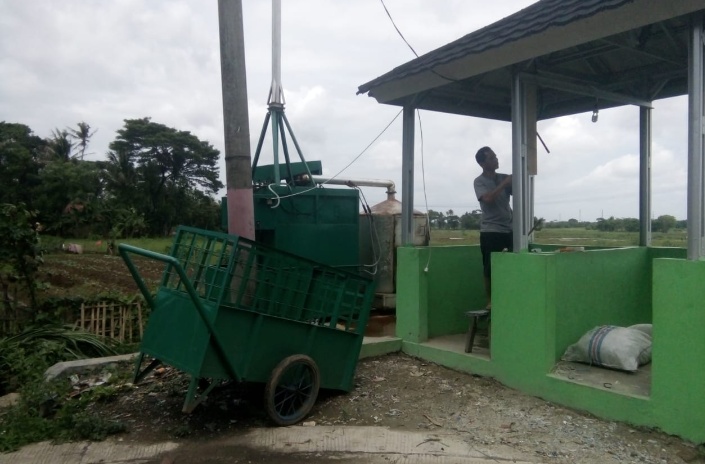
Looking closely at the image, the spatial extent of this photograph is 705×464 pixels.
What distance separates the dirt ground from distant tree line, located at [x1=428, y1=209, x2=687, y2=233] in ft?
6.07

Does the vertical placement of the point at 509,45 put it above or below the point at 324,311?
above

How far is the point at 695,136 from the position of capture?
431 centimetres

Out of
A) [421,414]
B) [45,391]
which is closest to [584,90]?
[421,414]

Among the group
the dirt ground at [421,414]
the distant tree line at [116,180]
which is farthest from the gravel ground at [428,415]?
the distant tree line at [116,180]

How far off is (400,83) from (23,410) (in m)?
4.83

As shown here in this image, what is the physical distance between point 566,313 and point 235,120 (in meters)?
3.55

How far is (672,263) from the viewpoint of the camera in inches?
163

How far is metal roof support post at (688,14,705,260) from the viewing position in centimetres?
428

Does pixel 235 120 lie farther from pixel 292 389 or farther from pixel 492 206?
pixel 492 206

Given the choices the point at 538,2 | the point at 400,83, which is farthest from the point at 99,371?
the point at 538,2

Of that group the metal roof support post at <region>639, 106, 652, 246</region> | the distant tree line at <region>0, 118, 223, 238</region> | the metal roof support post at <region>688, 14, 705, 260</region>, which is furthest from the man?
the distant tree line at <region>0, 118, 223, 238</region>

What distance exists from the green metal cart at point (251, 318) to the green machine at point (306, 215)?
2.99m

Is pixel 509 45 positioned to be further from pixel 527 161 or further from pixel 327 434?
pixel 327 434

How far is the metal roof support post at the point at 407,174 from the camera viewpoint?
6.63 metres
